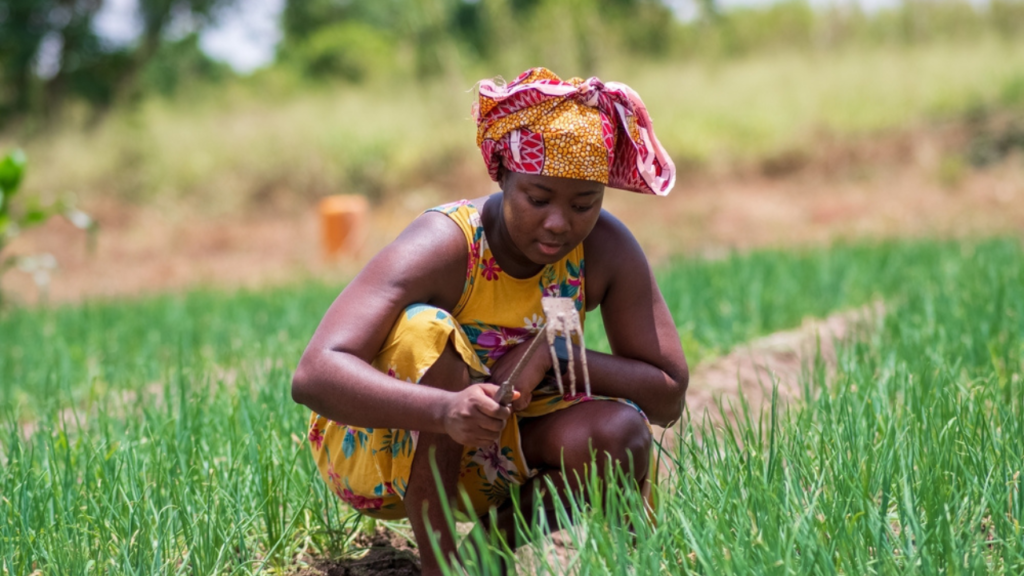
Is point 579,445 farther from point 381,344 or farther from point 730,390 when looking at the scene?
point 730,390

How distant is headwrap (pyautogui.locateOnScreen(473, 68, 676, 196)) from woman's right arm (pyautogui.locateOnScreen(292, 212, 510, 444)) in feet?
0.67

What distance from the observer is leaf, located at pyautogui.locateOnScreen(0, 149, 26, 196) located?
611 centimetres

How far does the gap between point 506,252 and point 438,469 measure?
17.8 inches

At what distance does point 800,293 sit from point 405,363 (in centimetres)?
320

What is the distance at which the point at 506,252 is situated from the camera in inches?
75.7

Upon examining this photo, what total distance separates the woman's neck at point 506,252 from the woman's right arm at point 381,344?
78mm

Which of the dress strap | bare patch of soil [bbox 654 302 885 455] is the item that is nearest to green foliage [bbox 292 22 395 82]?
bare patch of soil [bbox 654 302 885 455]

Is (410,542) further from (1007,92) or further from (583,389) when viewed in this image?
(1007,92)

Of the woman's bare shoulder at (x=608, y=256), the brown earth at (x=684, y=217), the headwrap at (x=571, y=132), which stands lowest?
the brown earth at (x=684, y=217)

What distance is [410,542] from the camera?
208cm

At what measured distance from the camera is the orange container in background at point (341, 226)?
9484mm

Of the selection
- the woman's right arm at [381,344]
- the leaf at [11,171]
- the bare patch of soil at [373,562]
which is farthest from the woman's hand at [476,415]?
the leaf at [11,171]

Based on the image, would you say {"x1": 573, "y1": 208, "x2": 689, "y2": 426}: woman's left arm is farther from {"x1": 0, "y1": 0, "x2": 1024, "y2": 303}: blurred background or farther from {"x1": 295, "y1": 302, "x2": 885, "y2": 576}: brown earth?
{"x1": 0, "y1": 0, "x2": 1024, "y2": 303}: blurred background

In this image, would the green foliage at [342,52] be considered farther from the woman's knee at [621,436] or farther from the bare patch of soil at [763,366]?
the woman's knee at [621,436]
